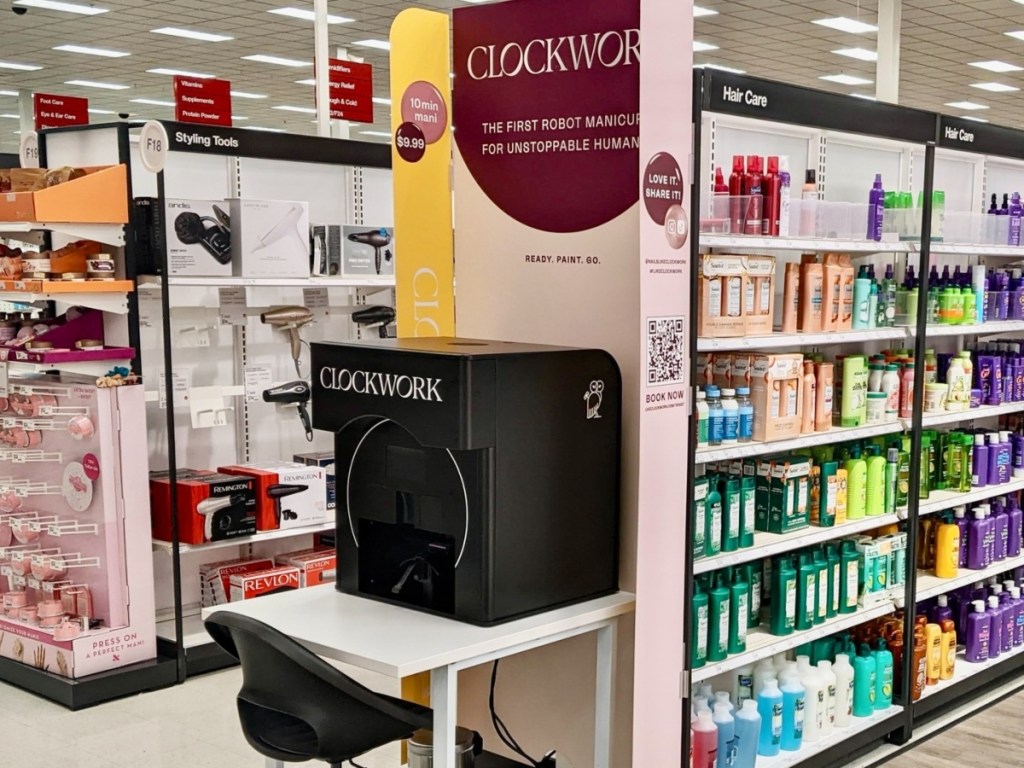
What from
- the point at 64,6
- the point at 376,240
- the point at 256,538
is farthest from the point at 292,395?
the point at 64,6

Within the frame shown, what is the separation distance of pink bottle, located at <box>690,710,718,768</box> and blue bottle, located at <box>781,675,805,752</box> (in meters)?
0.44

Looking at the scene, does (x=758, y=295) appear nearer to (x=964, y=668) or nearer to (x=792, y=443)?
(x=792, y=443)

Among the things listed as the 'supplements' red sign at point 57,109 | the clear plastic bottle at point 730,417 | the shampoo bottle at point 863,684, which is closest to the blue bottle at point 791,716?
Answer: the shampoo bottle at point 863,684

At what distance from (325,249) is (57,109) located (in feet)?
22.2

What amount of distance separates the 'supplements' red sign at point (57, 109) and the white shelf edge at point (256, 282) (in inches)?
259

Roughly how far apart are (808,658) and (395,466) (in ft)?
7.15

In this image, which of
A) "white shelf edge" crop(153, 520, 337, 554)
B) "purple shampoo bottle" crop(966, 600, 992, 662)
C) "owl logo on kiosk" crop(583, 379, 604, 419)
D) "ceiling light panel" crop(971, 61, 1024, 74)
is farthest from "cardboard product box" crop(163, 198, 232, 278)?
"ceiling light panel" crop(971, 61, 1024, 74)

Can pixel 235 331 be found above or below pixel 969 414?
above

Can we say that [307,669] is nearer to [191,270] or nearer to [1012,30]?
[191,270]

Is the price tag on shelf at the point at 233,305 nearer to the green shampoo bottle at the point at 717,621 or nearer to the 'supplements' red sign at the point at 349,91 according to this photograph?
the green shampoo bottle at the point at 717,621

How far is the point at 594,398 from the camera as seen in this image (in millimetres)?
2852

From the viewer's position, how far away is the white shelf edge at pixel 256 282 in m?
4.96

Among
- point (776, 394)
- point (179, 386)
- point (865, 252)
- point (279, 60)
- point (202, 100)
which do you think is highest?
point (279, 60)

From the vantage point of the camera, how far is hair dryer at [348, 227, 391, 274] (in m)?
5.85
